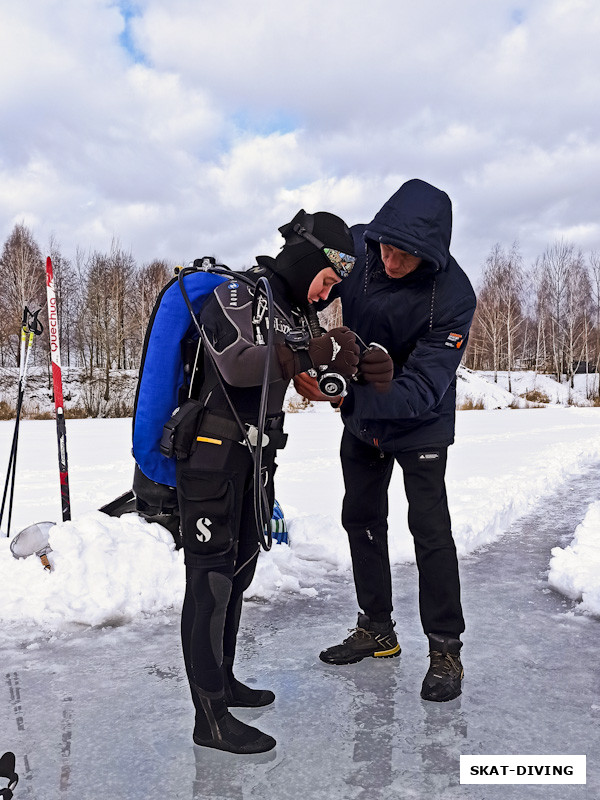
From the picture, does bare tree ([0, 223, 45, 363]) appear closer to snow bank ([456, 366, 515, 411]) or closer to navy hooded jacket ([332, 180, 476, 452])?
snow bank ([456, 366, 515, 411])

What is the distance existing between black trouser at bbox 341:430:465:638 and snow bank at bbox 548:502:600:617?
3.75ft

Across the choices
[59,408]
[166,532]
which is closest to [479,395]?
[59,408]

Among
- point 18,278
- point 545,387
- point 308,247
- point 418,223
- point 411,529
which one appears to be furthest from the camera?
point 545,387

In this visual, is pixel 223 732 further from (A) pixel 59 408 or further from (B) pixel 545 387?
(B) pixel 545 387

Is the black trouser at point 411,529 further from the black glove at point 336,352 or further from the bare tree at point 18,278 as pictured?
the bare tree at point 18,278

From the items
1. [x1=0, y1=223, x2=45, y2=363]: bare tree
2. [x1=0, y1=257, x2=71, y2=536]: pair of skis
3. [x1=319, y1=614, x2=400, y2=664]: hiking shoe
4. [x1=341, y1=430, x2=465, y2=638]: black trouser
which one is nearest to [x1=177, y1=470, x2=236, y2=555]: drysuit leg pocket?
[x1=341, y1=430, x2=465, y2=638]: black trouser

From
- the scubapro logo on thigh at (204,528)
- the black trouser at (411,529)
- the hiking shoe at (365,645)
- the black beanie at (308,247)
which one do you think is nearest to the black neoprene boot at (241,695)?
the hiking shoe at (365,645)

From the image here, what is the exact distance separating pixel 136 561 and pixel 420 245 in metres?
2.34

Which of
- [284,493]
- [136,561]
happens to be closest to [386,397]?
[136,561]

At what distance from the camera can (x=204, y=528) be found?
2217 mm

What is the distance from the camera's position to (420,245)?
8.72ft

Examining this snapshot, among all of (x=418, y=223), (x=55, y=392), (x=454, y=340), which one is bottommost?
(x=55, y=392)

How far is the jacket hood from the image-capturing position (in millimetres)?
2672

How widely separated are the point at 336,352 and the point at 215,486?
59 cm
